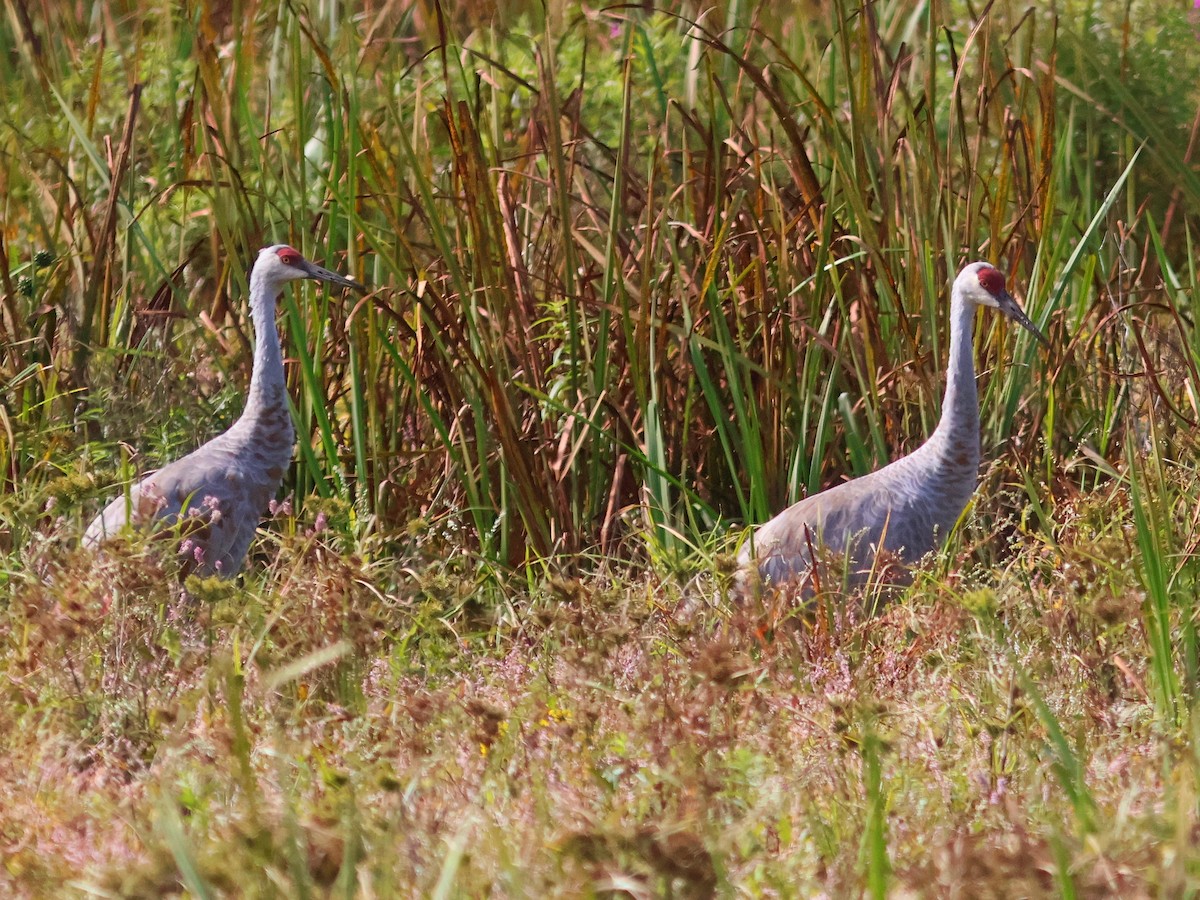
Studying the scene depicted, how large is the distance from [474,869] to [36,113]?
5.17m

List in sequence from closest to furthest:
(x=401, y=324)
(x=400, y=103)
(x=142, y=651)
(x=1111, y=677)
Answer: (x=1111, y=677)
(x=142, y=651)
(x=401, y=324)
(x=400, y=103)

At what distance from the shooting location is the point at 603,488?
470 cm

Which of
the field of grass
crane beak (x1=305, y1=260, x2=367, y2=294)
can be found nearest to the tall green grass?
the field of grass

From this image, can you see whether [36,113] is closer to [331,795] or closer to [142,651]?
[142,651]

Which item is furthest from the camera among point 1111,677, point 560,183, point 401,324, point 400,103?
point 400,103

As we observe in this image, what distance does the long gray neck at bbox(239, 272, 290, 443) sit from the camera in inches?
183

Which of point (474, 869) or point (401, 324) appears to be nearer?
point (474, 869)

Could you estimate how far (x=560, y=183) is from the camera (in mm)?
4211

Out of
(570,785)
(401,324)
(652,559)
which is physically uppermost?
(401,324)

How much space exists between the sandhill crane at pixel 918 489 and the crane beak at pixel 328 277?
1.33 metres

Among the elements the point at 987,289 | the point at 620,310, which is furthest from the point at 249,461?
the point at 987,289

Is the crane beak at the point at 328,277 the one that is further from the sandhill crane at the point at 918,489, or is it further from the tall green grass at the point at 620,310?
the sandhill crane at the point at 918,489

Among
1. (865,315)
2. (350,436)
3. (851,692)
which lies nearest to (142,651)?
(851,692)

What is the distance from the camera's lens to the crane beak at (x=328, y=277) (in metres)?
4.55
